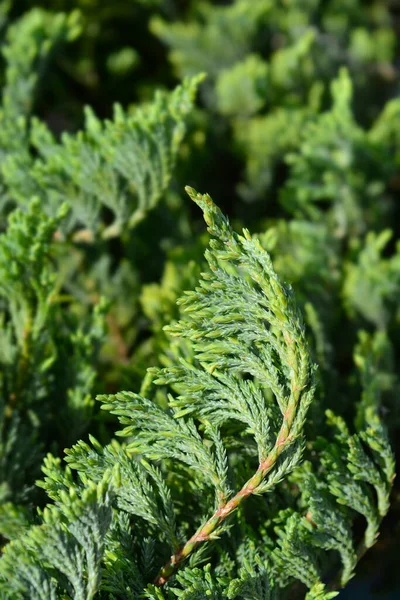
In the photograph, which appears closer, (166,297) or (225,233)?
(225,233)

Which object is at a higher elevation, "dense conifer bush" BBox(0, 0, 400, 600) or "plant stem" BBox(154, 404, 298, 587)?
"dense conifer bush" BBox(0, 0, 400, 600)

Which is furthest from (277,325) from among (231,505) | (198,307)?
(231,505)

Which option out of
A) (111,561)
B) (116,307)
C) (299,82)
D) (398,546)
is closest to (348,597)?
(398,546)

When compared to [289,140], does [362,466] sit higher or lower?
lower

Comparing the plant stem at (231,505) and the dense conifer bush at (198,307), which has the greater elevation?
the dense conifer bush at (198,307)

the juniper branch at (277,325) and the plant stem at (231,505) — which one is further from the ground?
the juniper branch at (277,325)

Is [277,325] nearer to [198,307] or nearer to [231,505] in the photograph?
[198,307]

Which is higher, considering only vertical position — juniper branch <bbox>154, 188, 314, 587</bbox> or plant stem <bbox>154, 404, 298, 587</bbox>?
juniper branch <bbox>154, 188, 314, 587</bbox>

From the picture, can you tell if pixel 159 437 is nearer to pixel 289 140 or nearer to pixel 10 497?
pixel 10 497
